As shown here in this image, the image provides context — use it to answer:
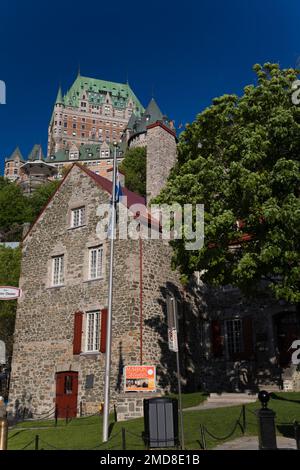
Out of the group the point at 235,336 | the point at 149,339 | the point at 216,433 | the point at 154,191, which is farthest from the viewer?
the point at 154,191

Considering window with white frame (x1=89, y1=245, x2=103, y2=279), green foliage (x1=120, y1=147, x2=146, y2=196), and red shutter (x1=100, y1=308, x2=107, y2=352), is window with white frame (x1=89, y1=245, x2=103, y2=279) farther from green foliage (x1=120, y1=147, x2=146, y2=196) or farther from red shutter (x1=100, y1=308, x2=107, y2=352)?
green foliage (x1=120, y1=147, x2=146, y2=196)

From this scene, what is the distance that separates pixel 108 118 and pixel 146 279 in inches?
5939

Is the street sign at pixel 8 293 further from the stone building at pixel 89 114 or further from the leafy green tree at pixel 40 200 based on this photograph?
the stone building at pixel 89 114

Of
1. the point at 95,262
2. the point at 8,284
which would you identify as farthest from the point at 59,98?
the point at 95,262

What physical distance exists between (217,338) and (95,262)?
7.13 meters

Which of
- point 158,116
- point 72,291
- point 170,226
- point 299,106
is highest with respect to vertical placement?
point 158,116

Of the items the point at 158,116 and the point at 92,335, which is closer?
the point at 92,335

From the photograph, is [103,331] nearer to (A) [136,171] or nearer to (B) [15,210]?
(B) [15,210]

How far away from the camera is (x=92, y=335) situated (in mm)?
22469

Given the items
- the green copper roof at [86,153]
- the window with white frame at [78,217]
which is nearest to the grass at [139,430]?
the window with white frame at [78,217]

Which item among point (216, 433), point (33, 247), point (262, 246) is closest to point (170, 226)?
point (262, 246)

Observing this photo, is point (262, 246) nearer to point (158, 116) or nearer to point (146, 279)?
point (146, 279)

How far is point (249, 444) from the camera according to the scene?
1148 cm

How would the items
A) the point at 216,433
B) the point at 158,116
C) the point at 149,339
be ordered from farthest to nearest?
the point at 158,116 < the point at 149,339 < the point at 216,433
